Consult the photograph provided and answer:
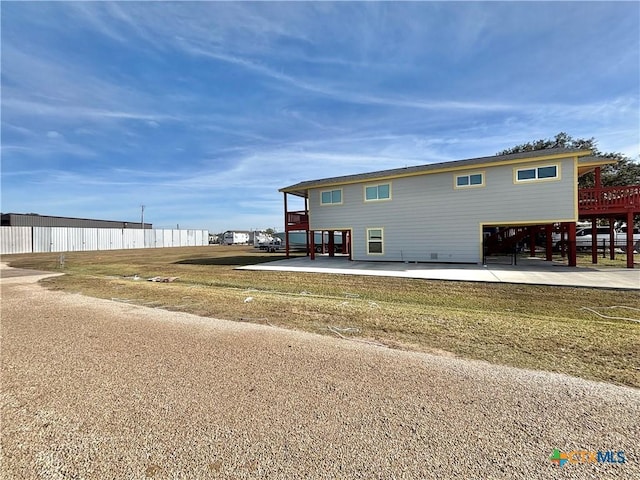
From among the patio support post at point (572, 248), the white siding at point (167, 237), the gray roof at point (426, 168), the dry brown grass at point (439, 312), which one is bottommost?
the dry brown grass at point (439, 312)

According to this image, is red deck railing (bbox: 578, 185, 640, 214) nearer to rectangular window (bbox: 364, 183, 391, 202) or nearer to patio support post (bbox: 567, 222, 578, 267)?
patio support post (bbox: 567, 222, 578, 267)

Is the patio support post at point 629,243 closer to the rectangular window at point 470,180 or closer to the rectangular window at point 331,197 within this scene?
the rectangular window at point 470,180

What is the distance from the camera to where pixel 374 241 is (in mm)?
16203

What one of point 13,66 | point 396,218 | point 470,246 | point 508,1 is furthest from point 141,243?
point 508,1

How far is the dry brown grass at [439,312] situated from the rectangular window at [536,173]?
6343 millimetres

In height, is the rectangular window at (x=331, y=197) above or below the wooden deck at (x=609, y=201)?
above

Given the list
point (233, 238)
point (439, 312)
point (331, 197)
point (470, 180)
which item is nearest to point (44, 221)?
point (233, 238)

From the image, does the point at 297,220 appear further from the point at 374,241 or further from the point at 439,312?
the point at 439,312

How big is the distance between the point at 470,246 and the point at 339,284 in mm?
7544

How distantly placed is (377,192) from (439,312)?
10741 mm

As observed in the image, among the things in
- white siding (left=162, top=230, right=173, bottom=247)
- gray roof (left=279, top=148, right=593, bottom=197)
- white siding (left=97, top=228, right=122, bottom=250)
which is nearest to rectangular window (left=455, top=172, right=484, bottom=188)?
gray roof (left=279, top=148, right=593, bottom=197)

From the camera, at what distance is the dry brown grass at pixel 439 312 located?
12.9ft

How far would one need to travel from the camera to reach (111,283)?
11133 mm

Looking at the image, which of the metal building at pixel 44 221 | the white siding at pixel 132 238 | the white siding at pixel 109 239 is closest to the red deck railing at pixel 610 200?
the white siding at pixel 109 239
